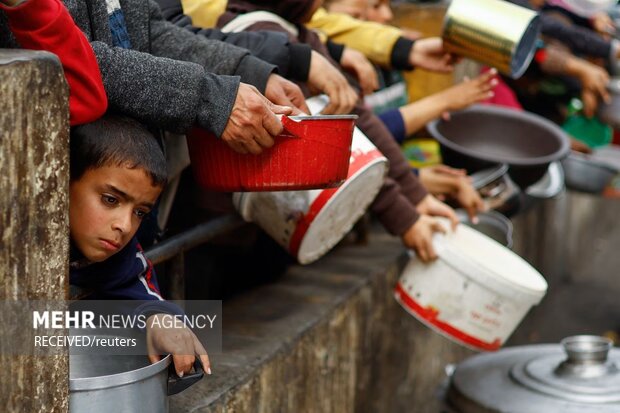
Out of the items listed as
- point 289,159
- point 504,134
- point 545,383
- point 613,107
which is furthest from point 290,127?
point 613,107

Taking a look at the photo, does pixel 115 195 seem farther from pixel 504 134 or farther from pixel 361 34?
pixel 504 134

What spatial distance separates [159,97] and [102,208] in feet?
0.83

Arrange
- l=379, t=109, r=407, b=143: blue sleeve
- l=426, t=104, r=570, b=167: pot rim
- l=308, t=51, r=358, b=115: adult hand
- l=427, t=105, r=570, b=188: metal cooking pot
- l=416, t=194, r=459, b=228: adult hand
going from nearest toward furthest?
l=308, t=51, r=358, b=115: adult hand → l=416, t=194, r=459, b=228: adult hand → l=379, t=109, r=407, b=143: blue sleeve → l=426, t=104, r=570, b=167: pot rim → l=427, t=105, r=570, b=188: metal cooking pot

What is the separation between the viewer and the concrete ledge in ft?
9.43

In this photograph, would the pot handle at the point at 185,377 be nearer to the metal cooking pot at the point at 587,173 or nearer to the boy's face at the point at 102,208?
the boy's face at the point at 102,208

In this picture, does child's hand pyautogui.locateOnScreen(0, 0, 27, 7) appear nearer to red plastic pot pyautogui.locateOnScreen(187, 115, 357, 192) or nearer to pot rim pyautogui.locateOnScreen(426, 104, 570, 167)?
red plastic pot pyautogui.locateOnScreen(187, 115, 357, 192)

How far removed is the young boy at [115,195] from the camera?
2.10 meters

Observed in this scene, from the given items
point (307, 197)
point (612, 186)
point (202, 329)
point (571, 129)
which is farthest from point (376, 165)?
Result: point (571, 129)

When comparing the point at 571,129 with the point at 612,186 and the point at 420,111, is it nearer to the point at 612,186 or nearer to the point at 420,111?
the point at 612,186

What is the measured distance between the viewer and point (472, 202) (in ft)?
13.7

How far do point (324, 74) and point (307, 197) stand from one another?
37 cm

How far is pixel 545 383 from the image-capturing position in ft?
9.93

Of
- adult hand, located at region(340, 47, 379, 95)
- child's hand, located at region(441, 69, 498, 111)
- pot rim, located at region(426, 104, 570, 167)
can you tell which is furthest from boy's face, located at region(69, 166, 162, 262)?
pot rim, located at region(426, 104, 570, 167)

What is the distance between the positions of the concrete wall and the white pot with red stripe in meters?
1.18
